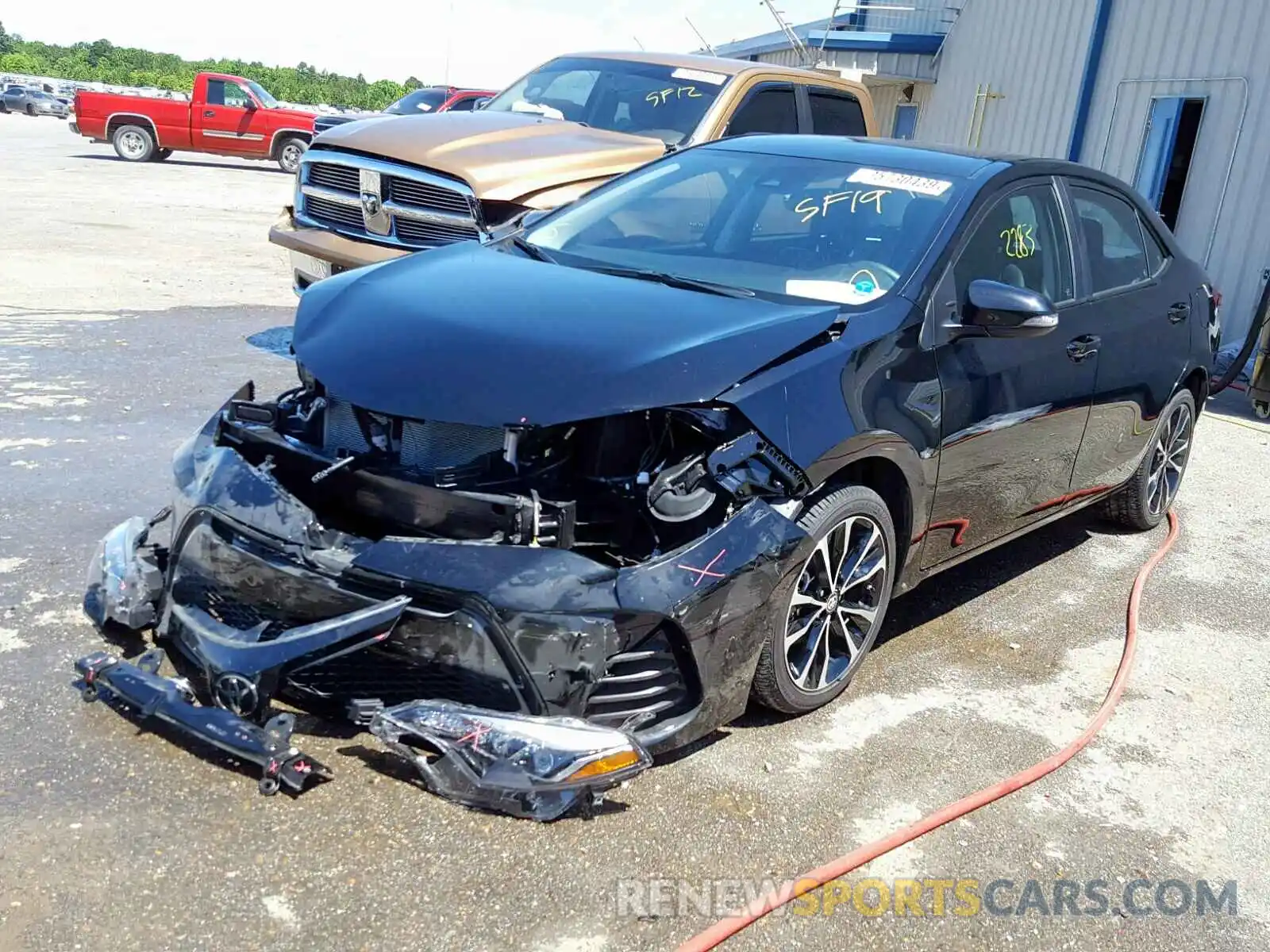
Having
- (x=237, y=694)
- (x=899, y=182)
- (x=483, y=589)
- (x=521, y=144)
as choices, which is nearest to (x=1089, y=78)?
(x=521, y=144)

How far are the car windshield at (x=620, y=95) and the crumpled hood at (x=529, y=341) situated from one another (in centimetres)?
455

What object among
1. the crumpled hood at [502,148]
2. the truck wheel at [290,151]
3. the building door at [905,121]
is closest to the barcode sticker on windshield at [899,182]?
the crumpled hood at [502,148]

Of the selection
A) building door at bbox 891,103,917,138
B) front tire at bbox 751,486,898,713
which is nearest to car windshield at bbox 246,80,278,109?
building door at bbox 891,103,917,138

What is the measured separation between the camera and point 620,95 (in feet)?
27.5

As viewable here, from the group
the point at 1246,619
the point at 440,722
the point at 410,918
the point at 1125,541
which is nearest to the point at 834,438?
the point at 440,722

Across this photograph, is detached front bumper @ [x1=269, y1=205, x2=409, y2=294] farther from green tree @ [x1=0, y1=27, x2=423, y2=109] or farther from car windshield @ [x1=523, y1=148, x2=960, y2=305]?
green tree @ [x1=0, y1=27, x2=423, y2=109]

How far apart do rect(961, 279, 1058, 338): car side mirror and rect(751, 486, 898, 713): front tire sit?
75cm

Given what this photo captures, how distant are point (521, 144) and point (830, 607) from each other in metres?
4.65

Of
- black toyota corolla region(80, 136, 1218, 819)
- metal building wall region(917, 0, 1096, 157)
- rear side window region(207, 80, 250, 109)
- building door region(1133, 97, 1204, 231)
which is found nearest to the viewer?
black toyota corolla region(80, 136, 1218, 819)

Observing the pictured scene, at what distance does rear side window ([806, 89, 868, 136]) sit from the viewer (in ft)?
28.9

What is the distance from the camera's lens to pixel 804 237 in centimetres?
414

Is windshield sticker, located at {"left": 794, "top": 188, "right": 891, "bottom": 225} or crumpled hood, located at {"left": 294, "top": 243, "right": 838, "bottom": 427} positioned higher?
windshield sticker, located at {"left": 794, "top": 188, "right": 891, "bottom": 225}

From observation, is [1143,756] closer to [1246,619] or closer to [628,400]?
[1246,619]

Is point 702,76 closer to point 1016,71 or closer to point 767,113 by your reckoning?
point 767,113
